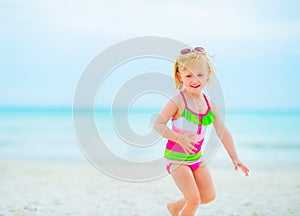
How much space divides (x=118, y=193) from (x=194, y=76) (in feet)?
9.47

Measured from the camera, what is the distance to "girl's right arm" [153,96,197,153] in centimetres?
374

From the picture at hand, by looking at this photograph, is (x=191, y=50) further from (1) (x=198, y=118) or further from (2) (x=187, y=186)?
(2) (x=187, y=186)

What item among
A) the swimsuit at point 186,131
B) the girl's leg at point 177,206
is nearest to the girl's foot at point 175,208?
the girl's leg at point 177,206

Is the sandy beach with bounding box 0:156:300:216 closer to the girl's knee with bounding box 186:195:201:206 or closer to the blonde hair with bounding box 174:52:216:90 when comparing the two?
the girl's knee with bounding box 186:195:201:206

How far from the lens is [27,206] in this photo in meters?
5.37

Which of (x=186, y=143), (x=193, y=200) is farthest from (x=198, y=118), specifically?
(x=193, y=200)

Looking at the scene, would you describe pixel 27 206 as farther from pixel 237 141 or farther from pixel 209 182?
pixel 237 141

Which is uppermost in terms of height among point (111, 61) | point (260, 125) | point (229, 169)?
point (111, 61)

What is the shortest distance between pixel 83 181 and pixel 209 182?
3756 mm

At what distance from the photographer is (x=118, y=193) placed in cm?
631

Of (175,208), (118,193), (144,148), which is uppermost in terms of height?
(175,208)

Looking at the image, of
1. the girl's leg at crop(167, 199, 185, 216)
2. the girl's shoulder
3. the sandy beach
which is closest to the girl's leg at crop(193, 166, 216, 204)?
the girl's leg at crop(167, 199, 185, 216)

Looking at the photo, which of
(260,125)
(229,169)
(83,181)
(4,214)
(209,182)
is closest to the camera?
(209,182)

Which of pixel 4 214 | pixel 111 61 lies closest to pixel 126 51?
pixel 111 61
